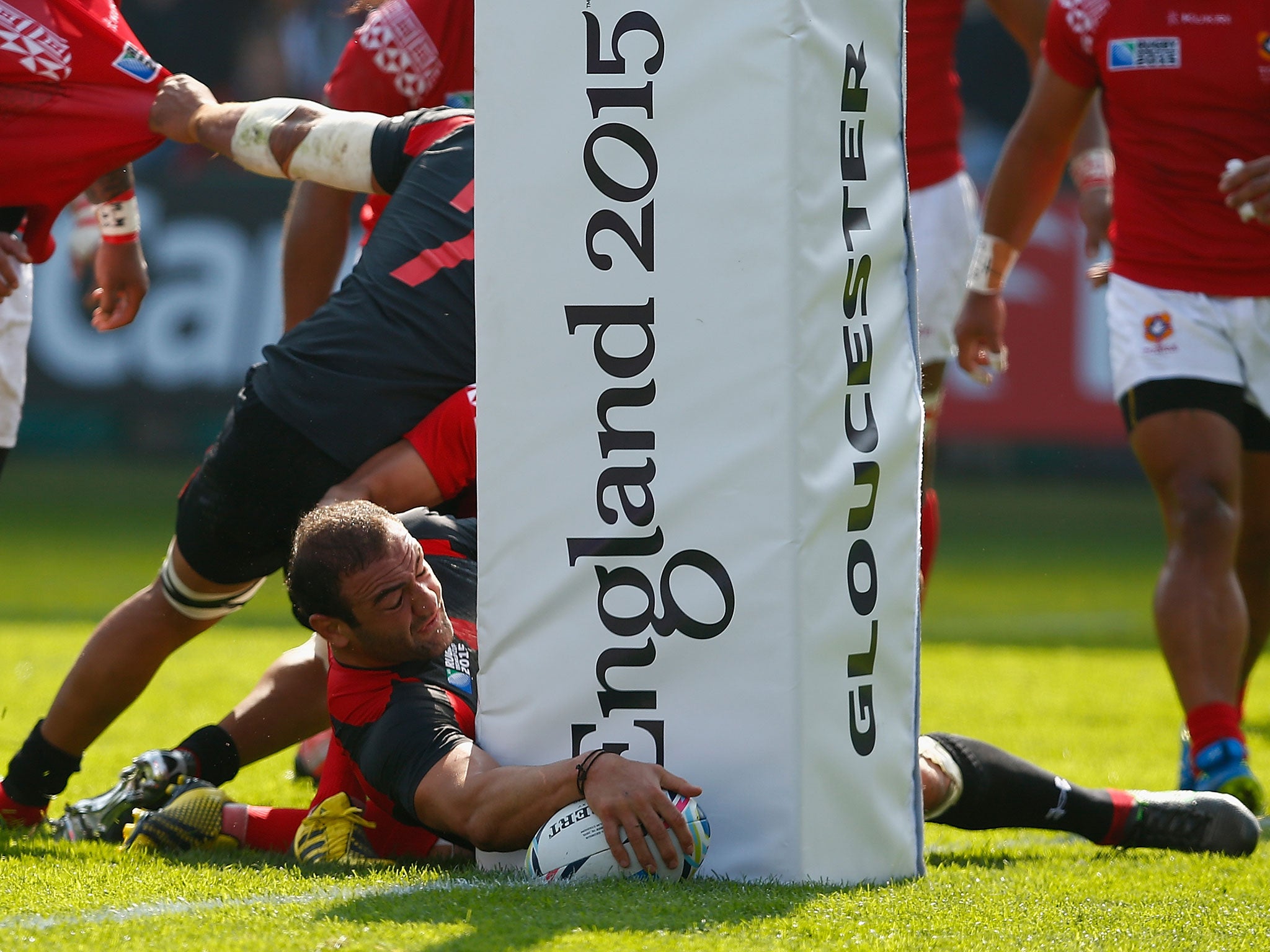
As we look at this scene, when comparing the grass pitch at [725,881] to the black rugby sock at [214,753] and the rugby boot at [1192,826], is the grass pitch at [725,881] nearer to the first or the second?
the rugby boot at [1192,826]

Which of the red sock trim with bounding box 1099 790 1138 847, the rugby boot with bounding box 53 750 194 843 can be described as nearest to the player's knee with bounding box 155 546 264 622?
the rugby boot with bounding box 53 750 194 843

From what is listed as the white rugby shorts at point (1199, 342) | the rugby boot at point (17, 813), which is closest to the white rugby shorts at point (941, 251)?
the white rugby shorts at point (1199, 342)

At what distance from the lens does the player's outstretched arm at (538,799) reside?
271 cm

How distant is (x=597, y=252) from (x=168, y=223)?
402 inches

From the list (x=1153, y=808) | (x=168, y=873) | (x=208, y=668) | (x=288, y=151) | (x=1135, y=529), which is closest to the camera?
(x=168, y=873)

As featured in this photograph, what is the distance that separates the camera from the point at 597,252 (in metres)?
2.84

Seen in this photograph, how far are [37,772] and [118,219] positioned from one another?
144cm

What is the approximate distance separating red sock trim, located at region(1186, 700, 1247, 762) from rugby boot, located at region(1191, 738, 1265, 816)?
18mm

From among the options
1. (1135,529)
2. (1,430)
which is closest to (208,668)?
(1,430)

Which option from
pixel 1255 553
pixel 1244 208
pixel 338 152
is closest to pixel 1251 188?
pixel 1244 208

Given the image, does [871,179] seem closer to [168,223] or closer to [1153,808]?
[1153,808]

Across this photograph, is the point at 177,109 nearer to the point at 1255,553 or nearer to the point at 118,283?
the point at 118,283

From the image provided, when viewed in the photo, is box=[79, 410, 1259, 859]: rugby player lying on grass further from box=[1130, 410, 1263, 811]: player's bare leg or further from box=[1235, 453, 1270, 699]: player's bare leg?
box=[1235, 453, 1270, 699]: player's bare leg

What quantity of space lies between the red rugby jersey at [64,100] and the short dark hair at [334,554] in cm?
135
